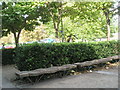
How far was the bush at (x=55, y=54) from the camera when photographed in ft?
15.8

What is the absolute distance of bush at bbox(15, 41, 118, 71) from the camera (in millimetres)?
4805

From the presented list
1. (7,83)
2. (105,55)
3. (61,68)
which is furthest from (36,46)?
(105,55)

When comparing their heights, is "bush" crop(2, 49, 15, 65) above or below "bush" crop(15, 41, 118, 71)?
below

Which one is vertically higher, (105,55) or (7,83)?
(105,55)

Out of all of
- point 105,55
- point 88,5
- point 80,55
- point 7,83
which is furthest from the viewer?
point 88,5

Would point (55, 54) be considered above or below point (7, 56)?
above

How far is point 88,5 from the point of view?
8.79 m

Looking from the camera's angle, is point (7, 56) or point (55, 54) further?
point (7, 56)

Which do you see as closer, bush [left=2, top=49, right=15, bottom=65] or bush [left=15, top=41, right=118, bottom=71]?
bush [left=15, top=41, right=118, bottom=71]

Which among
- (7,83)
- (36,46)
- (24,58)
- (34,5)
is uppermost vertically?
(34,5)

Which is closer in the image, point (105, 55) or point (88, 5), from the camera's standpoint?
point (105, 55)

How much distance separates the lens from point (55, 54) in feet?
17.6

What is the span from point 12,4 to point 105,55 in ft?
21.4

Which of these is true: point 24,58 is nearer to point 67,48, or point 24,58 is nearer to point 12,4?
point 67,48
